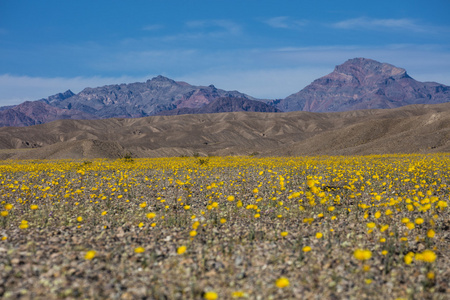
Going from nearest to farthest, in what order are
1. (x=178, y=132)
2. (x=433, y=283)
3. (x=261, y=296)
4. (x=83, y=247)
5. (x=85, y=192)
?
(x=261, y=296) < (x=433, y=283) < (x=83, y=247) < (x=85, y=192) < (x=178, y=132)

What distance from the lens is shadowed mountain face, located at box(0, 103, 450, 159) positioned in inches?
1845

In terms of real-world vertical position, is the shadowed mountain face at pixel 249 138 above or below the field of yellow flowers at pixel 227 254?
above

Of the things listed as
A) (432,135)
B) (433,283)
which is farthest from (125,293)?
(432,135)

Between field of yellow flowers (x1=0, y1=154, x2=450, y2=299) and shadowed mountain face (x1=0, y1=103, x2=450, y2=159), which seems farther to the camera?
shadowed mountain face (x1=0, y1=103, x2=450, y2=159)

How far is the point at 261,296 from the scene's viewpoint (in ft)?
16.5

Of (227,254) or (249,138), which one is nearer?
(227,254)

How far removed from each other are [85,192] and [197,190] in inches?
183

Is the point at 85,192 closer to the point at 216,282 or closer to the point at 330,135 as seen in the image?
the point at 216,282

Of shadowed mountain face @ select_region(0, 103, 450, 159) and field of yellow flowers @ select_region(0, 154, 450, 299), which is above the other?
shadowed mountain face @ select_region(0, 103, 450, 159)

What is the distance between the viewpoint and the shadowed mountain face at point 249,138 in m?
46.9

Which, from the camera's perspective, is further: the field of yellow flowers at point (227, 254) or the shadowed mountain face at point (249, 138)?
the shadowed mountain face at point (249, 138)

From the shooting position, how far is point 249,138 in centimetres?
12456

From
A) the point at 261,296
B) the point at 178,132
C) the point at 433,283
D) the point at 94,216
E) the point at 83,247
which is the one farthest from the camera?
the point at 178,132

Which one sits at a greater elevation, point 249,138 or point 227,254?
point 249,138
